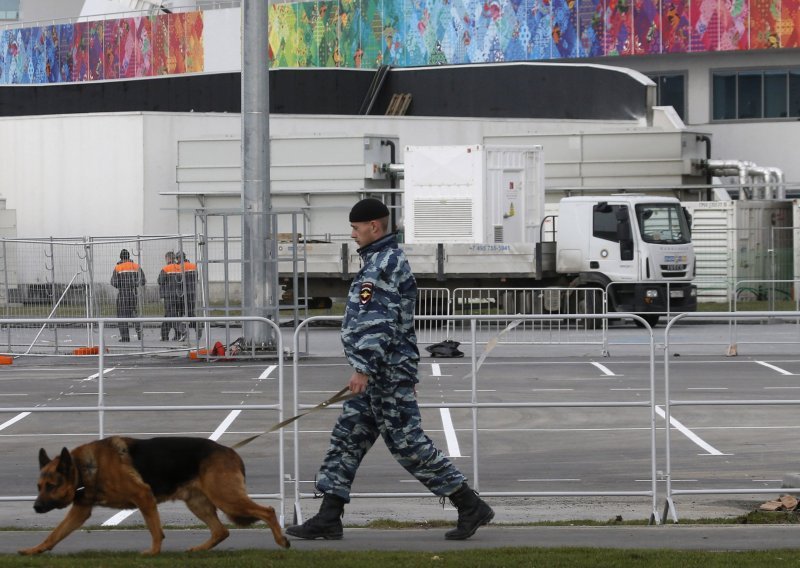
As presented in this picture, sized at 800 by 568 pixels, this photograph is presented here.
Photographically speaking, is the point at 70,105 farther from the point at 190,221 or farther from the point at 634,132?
the point at 634,132

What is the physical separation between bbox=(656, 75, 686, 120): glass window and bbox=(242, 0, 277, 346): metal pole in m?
30.2

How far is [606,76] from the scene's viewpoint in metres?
43.2

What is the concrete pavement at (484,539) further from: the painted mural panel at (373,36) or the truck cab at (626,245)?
the painted mural panel at (373,36)

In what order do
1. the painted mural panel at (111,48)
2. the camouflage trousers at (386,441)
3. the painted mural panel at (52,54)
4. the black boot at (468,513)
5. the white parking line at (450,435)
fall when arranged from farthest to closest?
1. the painted mural panel at (52,54)
2. the painted mural panel at (111,48)
3. the white parking line at (450,435)
4. the black boot at (468,513)
5. the camouflage trousers at (386,441)

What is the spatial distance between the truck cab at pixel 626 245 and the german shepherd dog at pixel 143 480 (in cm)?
2195

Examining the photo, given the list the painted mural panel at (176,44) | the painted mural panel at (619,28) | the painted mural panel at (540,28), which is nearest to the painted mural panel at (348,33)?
the painted mural panel at (540,28)

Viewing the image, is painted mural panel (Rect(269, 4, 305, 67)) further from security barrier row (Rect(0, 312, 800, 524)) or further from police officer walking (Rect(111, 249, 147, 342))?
security barrier row (Rect(0, 312, 800, 524))

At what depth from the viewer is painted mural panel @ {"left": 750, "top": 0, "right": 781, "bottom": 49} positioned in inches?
1897

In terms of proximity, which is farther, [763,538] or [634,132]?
[634,132]

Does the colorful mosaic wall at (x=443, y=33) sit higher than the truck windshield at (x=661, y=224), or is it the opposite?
the colorful mosaic wall at (x=443, y=33)

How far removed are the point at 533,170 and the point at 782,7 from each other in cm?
1994

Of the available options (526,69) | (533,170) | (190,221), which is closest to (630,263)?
(533,170)

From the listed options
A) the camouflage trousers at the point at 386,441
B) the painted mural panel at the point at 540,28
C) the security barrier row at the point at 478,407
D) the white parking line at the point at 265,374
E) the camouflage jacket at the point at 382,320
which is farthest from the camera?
the painted mural panel at the point at 540,28

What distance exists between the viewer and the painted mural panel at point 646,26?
49656 mm
